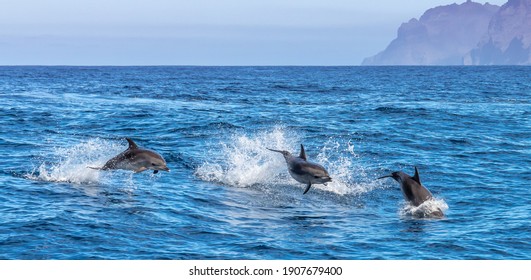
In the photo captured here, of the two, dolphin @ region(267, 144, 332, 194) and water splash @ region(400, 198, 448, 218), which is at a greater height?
dolphin @ region(267, 144, 332, 194)

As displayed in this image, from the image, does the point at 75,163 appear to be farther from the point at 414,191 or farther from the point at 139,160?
the point at 414,191

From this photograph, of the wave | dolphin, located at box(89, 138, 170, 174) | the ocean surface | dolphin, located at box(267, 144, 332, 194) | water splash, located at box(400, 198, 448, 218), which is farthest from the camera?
the wave

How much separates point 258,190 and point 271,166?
8.53 feet

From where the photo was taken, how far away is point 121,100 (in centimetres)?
5066

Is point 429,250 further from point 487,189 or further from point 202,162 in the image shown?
point 202,162

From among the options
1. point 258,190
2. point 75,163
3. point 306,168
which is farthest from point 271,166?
point 75,163

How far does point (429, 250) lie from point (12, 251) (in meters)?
7.34

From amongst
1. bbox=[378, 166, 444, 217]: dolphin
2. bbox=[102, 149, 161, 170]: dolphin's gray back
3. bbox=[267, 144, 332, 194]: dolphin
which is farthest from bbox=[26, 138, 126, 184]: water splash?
bbox=[378, 166, 444, 217]: dolphin

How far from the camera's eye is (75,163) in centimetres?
2103

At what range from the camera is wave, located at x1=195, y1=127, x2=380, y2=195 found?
19.6m

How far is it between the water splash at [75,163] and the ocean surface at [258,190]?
0.07m

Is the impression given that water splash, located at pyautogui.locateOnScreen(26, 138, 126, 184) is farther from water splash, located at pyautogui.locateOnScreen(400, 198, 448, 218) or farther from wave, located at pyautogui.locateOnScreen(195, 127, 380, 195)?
water splash, located at pyautogui.locateOnScreen(400, 198, 448, 218)

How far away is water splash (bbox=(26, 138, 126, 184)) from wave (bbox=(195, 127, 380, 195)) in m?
3.09
